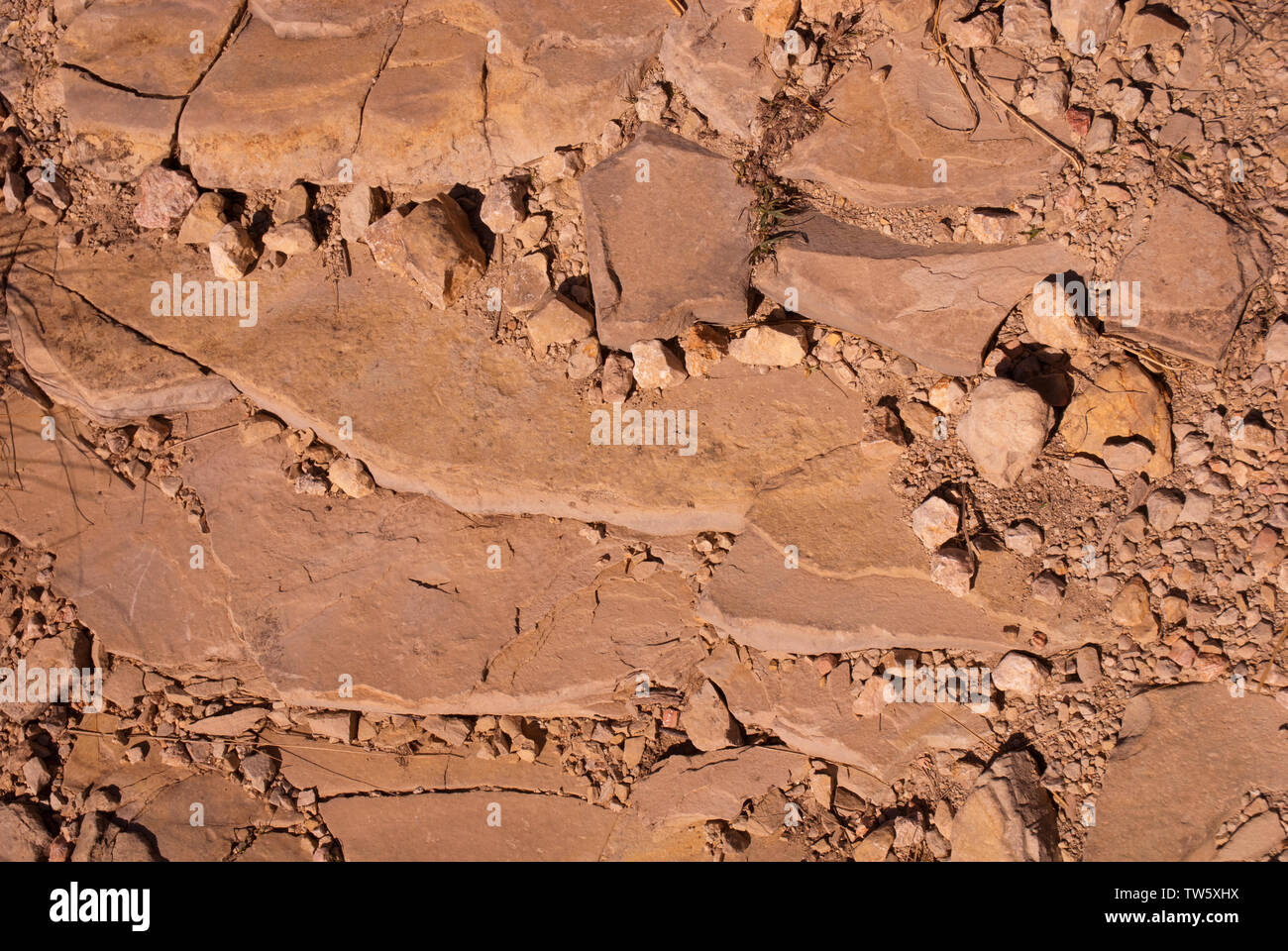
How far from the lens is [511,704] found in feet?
10.8

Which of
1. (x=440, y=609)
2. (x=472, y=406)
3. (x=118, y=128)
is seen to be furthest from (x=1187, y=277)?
(x=118, y=128)

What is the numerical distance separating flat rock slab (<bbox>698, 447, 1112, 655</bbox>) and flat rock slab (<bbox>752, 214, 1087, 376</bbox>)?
459mm

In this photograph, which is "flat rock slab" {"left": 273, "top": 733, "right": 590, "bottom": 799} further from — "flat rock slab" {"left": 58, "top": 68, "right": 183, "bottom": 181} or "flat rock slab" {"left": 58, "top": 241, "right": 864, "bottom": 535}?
"flat rock slab" {"left": 58, "top": 68, "right": 183, "bottom": 181}

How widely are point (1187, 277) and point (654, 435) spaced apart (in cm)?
194

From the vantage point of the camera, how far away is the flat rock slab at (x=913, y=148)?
328cm

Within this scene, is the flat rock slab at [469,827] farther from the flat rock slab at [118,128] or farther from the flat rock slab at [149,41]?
the flat rock slab at [149,41]

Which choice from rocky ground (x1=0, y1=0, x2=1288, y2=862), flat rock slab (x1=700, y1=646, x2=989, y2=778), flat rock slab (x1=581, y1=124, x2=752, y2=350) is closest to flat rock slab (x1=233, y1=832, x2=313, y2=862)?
rocky ground (x1=0, y1=0, x2=1288, y2=862)

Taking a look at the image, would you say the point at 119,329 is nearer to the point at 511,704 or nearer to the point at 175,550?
the point at 175,550

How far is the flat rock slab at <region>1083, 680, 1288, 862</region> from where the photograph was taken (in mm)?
2764

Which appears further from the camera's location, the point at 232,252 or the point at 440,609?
the point at 232,252

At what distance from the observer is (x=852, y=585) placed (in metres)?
3.09

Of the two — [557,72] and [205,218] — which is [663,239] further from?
[205,218]

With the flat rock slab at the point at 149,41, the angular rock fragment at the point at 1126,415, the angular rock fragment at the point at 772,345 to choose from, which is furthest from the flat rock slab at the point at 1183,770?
the flat rock slab at the point at 149,41

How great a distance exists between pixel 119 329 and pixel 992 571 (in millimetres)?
3562
